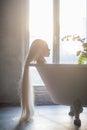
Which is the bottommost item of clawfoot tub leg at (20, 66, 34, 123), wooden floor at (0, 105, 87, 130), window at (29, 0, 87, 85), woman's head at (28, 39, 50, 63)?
wooden floor at (0, 105, 87, 130)

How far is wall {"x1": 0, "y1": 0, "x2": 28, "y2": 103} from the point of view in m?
4.21

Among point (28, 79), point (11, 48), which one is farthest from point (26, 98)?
point (11, 48)

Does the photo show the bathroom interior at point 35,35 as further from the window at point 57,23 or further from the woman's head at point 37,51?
the woman's head at point 37,51

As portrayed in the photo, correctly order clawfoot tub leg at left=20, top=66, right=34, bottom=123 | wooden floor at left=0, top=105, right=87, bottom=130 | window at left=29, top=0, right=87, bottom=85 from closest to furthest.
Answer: wooden floor at left=0, top=105, right=87, bottom=130
clawfoot tub leg at left=20, top=66, right=34, bottom=123
window at left=29, top=0, right=87, bottom=85

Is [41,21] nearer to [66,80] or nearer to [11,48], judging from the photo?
[11,48]

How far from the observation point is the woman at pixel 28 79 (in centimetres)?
296

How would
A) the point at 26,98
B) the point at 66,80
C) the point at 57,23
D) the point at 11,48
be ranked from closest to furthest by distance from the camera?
the point at 66,80 < the point at 26,98 < the point at 11,48 < the point at 57,23

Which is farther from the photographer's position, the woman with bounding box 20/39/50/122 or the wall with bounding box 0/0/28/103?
the wall with bounding box 0/0/28/103

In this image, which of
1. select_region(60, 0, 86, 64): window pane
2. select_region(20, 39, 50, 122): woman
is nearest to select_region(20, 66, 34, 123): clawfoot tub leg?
select_region(20, 39, 50, 122): woman

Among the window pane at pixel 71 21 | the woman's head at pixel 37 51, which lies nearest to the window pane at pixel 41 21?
the window pane at pixel 71 21

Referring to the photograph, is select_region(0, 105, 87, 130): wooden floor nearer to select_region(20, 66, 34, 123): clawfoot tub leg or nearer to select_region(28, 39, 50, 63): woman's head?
select_region(20, 66, 34, 123): clawfoot tub leg

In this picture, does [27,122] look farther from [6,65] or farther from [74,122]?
[6,65]

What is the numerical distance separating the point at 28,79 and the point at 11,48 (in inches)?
52.4

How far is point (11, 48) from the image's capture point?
4.23 m
